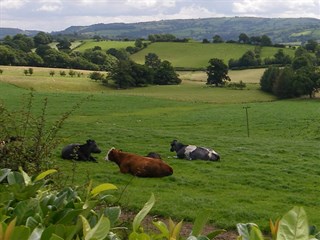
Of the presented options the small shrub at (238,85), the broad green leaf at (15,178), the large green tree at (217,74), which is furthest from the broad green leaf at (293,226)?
the large green tree at (217,74)

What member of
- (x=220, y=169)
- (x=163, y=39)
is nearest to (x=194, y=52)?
(x=163, y=39)

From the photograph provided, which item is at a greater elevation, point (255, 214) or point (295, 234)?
point (295, 234)

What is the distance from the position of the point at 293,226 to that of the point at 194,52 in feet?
368

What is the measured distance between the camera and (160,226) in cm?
210

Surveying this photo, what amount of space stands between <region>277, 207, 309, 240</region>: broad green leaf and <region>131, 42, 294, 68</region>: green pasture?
9839 centimetres

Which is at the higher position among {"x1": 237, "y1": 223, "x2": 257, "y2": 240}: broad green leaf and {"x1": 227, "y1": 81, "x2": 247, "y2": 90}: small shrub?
{"x1": 237, "y1": 223, "x2": 257, "y2": 240}: broad green leaf

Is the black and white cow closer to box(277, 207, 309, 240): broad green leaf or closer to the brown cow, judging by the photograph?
the brown cow

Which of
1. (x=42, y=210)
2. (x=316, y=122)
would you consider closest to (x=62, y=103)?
(x=316, y=122)

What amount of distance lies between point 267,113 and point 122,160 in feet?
96.6

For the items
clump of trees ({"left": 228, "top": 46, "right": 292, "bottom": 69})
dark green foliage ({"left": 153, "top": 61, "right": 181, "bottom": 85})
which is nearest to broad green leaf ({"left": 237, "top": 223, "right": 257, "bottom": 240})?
dark green foliage ({"left": 153, "top": 61, "right": 181, "bottom": 85})

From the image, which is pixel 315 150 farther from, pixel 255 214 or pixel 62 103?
pixel 62 103

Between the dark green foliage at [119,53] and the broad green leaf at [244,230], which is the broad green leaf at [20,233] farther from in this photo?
the dark green foliage at [119,53]

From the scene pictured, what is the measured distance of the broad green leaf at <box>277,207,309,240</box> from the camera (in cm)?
155

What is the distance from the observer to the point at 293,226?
1.55 meters
